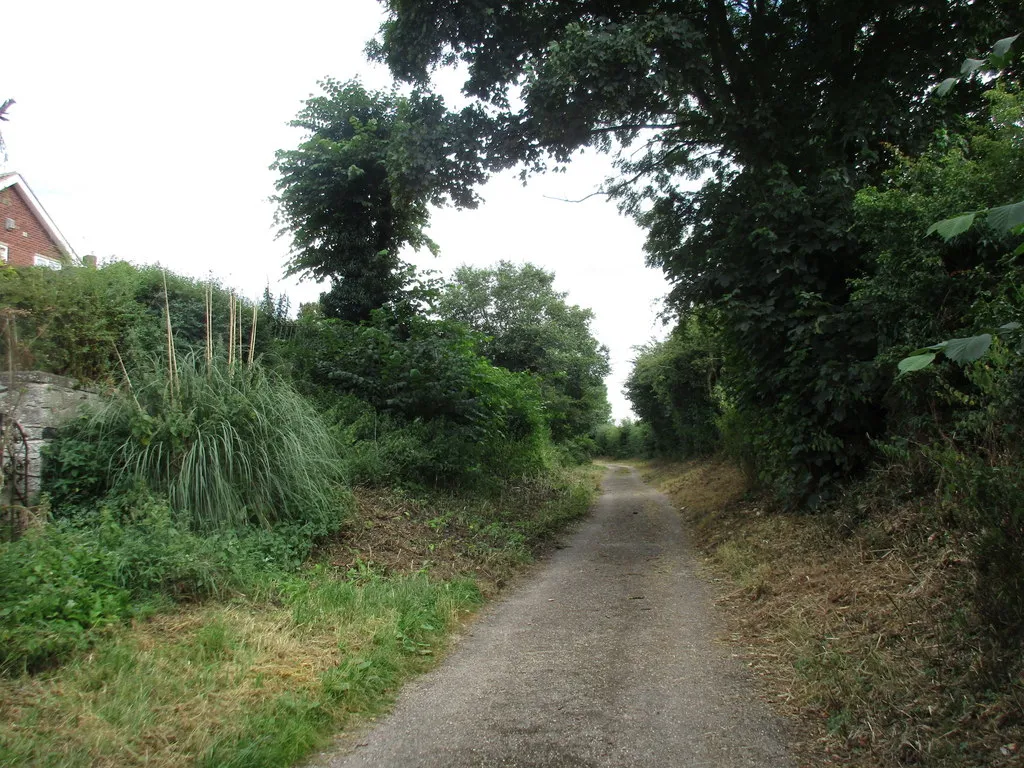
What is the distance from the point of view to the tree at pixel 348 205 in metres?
14.2

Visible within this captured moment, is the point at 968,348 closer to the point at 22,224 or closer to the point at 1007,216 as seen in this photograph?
the point at 1007,216

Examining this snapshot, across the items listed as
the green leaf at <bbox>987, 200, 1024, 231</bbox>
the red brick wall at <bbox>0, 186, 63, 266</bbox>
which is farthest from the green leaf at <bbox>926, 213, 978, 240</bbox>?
the red brick wall at <bbox>0, 186, 63, 266</bbox>

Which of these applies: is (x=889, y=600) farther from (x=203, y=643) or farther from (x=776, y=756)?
(x=203, y=643)

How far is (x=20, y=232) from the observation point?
69.1 feet

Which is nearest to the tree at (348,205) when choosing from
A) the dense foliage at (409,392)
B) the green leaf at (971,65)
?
the dense foliage at (409,392)

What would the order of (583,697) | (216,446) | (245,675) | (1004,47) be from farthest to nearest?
1. (216,446)
2. (583,697)
3. (245,675)
4. (1004,47)

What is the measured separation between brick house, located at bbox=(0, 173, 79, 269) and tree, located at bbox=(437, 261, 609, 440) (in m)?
14.6

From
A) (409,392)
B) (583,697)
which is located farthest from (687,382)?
(583,697)

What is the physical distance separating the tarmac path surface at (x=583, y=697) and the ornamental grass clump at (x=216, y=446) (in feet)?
8.06

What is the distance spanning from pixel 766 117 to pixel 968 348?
9.11m

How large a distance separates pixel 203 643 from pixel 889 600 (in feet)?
16.2

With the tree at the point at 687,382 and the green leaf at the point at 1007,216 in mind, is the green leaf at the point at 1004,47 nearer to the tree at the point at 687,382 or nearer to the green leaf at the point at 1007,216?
the green leaf at the point at 1007,216

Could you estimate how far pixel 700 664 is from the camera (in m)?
4.86

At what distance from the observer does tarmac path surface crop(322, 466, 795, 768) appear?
346cm
